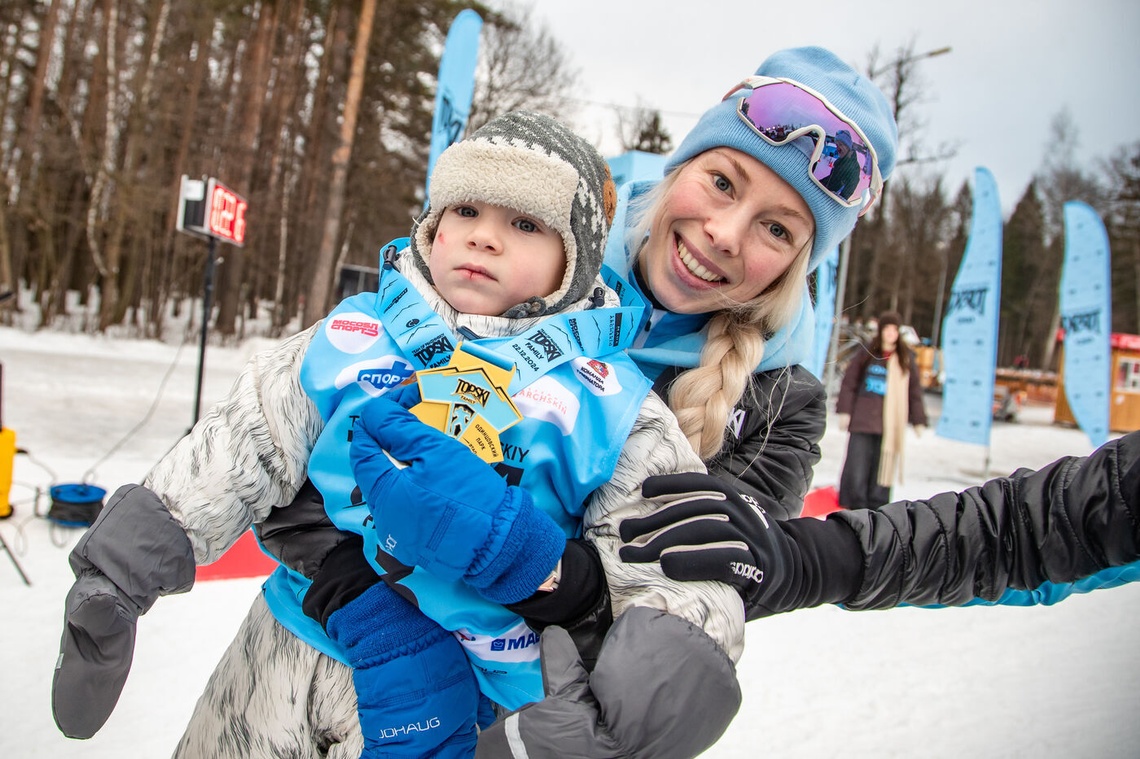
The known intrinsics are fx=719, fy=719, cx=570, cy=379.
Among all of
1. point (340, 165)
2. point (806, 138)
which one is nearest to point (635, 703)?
point (806, 138)

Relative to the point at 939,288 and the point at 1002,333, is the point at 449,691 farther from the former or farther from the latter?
the point at 1002,333

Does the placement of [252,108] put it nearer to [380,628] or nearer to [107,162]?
[107,162]

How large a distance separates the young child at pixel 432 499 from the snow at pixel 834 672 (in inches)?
74.8

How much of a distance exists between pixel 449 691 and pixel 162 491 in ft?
1.78

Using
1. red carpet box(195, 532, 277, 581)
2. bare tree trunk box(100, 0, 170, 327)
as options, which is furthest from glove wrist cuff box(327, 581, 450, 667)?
bare tree trunk box(100, 0, 170, 327)

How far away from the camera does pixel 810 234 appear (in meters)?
1.56

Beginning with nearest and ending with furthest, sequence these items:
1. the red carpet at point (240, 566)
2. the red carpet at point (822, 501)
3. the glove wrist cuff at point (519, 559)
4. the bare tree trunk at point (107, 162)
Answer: the glove wrist cuff at point (519, 559) → the red carpet at point (240, 566) → the red carpet at point (822, 501) → the bare tree trunk at point (107, 162)

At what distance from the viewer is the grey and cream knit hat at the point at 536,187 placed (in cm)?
123

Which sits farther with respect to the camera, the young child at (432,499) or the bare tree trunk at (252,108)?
the bare tree trunk at (252,108)

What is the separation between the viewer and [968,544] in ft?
4.13

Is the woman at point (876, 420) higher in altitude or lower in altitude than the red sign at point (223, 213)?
lower

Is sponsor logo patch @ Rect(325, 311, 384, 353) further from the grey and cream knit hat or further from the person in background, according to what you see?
the person in background

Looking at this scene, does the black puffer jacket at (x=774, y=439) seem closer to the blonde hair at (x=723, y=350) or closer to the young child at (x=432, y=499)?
the blonde hair at (x=723, y=350)

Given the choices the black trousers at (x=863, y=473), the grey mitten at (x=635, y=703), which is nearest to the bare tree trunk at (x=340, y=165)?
the black trousers at (x=863, y=473)
